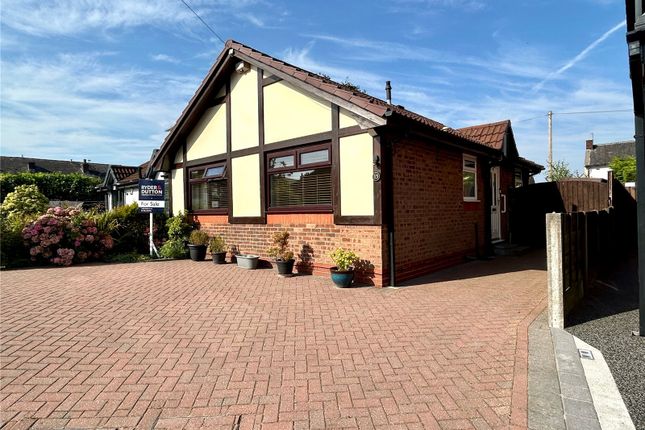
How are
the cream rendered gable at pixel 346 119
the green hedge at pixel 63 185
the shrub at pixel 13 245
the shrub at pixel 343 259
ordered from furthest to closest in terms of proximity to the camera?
the green hedge at pixel 63 185, the shrub at pixel 13 245, the cream rendered gable at pixel 346 119, the shrub at pixel 343 259

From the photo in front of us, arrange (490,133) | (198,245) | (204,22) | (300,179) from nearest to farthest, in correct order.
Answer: (300,179) → (204,22) → (198,245) → (490,133)

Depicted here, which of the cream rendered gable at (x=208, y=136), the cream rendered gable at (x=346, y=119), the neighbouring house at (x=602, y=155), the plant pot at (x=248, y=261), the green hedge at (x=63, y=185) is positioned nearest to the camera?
the cream rendered gable at (x=346, y=119)

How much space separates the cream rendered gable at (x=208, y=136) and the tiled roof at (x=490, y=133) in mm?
8241

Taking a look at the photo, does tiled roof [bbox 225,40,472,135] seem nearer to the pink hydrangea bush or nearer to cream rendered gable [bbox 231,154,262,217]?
cream rendered gable [bbox 231,154,262,217]

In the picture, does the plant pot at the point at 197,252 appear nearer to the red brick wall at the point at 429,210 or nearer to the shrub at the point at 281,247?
the shrub at the point at 281,247

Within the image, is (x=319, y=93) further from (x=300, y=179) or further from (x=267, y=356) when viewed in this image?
(x=267, y=356)

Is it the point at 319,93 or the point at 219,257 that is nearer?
the point at 319,93

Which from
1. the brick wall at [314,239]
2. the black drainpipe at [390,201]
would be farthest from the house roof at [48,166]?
the black drainpipe at [390,201]

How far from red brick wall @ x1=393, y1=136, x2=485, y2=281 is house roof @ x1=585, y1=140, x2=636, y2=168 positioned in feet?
139

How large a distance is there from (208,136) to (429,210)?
6783 millimetres

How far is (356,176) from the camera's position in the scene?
7.16 metres

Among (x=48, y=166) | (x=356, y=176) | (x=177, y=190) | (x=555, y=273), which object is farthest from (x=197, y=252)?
(x=48, y=166)

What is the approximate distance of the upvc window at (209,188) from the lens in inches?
421

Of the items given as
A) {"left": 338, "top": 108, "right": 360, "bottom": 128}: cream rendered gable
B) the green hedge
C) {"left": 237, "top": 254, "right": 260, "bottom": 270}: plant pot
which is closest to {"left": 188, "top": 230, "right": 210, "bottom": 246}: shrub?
{"left": 237, "top": 254, "right": 260, "bottom": 270}: plant pot
